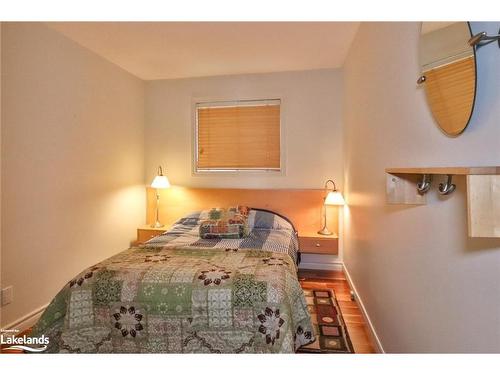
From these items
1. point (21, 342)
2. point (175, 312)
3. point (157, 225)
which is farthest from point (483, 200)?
point (157, 225)

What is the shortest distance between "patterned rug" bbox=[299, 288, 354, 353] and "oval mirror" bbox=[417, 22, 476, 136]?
1.48 meters

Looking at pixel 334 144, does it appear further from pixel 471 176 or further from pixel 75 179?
pixel 75 179

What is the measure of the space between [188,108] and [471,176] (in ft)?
10.2

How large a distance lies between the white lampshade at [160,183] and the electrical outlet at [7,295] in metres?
1.54

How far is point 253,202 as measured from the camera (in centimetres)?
301

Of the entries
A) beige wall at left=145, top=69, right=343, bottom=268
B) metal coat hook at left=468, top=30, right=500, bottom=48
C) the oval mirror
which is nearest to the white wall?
beige wall at left=145, top=69, right=343, bottom=268

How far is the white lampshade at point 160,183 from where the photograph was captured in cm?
300

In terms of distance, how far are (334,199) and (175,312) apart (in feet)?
6.45

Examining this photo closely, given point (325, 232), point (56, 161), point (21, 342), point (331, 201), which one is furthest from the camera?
point (325, 232)

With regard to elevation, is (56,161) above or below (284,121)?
below

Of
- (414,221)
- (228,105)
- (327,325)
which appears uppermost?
(228,105)

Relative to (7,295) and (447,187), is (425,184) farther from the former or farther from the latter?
(7,295)

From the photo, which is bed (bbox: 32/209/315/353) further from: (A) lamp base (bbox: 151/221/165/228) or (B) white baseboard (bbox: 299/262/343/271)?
(A) lamp base (bbox: 151/221/165/228)
